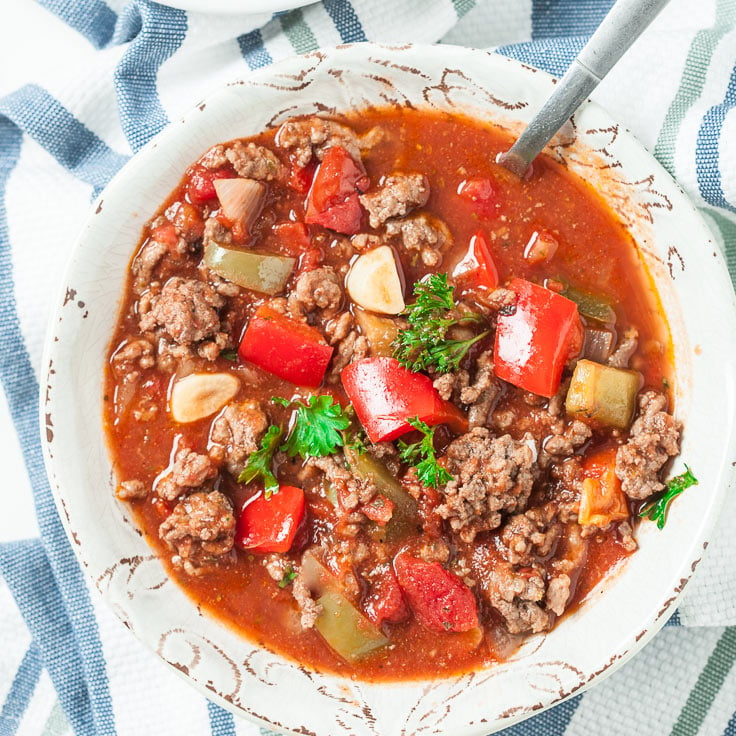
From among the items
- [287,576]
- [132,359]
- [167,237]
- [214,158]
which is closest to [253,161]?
[214,158]

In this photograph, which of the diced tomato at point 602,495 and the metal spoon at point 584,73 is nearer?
the metal spoon at point 584,73

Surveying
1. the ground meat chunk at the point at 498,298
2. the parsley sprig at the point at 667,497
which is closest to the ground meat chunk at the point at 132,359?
the ground meat chunk at the point at 498,298

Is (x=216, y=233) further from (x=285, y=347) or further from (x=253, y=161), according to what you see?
(x=285, y=347)

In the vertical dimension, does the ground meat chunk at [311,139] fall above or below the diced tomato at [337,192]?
above

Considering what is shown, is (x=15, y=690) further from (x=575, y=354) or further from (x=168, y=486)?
(x=575, y=354)

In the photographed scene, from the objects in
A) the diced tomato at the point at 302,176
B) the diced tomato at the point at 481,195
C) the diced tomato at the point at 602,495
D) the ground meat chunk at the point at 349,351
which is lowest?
the diced tomato at the point at 602,495

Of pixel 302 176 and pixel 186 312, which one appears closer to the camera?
pixel 186 312

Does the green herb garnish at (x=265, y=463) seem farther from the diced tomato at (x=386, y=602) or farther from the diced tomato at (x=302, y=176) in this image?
the diced tomato at (x=302, y=176)
